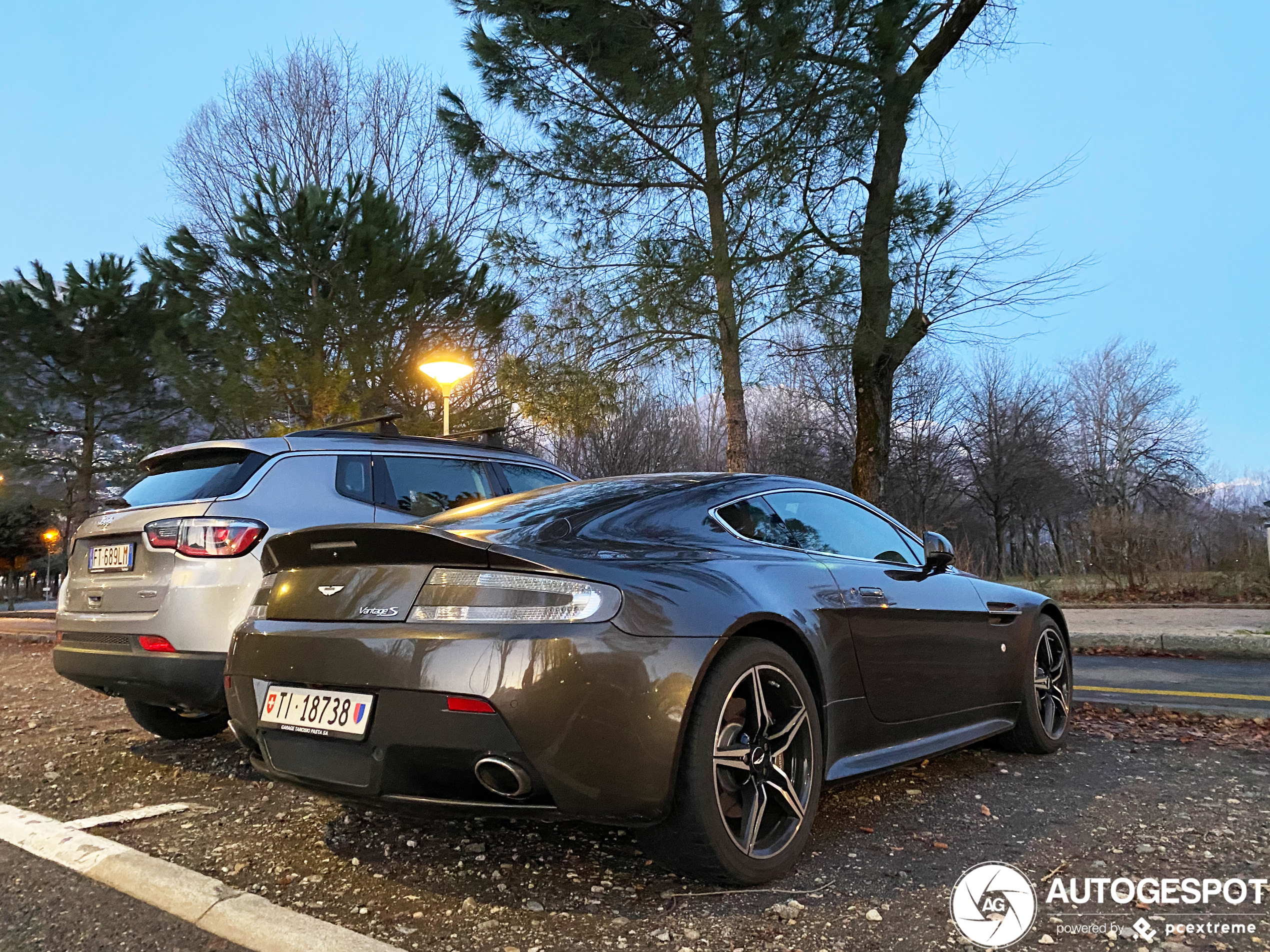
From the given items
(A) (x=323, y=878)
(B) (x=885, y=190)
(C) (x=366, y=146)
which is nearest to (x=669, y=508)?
(A) (x=323, y=878)

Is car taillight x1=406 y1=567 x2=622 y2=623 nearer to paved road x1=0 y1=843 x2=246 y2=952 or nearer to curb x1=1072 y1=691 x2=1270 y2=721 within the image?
paved road x1=0 y1=843 x2=246 y2=952

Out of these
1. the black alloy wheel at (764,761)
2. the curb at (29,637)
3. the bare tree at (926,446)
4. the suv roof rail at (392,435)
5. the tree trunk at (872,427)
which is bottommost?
the curb at (29,637)

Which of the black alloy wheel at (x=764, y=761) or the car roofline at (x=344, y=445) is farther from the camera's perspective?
the car roofline at (x=344, y=445)

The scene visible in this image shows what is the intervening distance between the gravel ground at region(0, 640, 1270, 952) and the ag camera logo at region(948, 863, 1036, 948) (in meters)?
0.04

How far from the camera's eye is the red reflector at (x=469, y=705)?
2.45 m

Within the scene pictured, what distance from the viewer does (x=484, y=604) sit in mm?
2562

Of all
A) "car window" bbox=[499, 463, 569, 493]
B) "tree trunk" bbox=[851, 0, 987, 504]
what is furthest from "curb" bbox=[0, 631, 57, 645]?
"tree trunk" bbox=[851, 0, 987, 504]

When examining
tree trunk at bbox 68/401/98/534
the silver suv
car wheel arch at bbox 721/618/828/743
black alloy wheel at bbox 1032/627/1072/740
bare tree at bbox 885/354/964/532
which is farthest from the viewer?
bare tree at bbox 885/354/964/532

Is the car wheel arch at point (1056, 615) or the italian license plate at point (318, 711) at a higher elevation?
the car wheel arch at point (1056, 615)

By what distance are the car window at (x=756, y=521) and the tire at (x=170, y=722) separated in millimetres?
3133

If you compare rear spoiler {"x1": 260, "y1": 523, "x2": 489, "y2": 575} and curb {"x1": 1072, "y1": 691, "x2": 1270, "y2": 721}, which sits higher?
rear spoiler {"x1": 260, "y1": 523, "x2": 489, "y2": 575}

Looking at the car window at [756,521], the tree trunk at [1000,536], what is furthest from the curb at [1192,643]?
the tree trunk at [1000,536]

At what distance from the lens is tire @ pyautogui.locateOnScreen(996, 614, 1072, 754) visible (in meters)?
4.40

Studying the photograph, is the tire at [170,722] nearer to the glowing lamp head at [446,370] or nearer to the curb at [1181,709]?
the curb at [1181,709]
